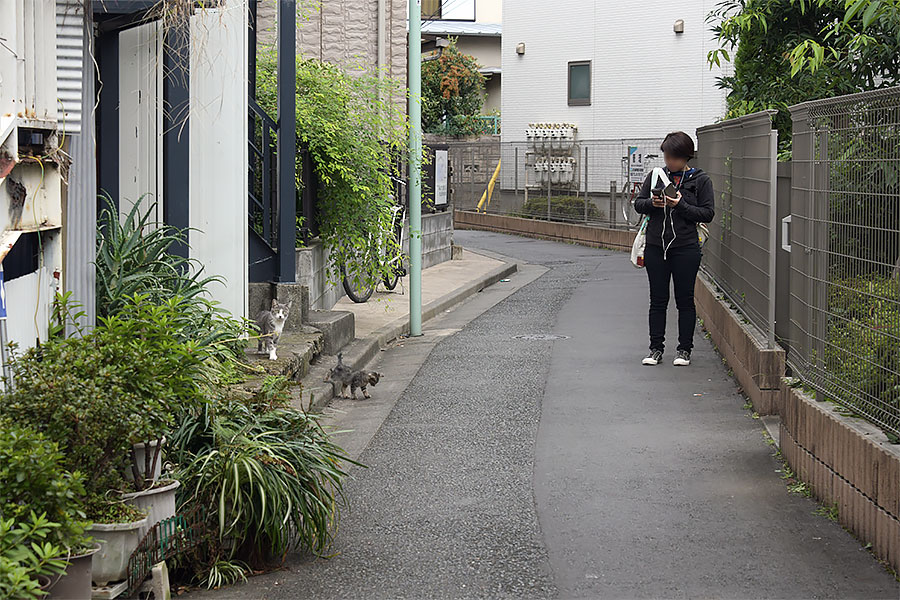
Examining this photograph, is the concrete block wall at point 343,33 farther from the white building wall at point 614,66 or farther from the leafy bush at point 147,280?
the white building wall at point 614,66

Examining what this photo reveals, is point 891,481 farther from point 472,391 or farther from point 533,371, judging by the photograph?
point 533,371

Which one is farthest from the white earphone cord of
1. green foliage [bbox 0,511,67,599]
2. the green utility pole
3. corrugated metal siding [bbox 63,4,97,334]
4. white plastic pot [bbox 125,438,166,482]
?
green foliage [bbox 0,511,67,599]

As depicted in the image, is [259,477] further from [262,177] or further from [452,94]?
[452,94]

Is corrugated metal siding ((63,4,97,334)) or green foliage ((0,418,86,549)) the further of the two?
corrugated metal siding ((63,4,97,334))

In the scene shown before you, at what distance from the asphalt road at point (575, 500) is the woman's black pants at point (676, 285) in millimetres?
324

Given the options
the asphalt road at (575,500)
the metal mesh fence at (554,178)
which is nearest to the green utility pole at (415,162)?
the asphalt road at (575,500)

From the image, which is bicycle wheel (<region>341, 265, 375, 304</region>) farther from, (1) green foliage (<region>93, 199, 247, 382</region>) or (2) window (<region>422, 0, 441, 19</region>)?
(2) window (<region>422, 0, 441, 19</region>)

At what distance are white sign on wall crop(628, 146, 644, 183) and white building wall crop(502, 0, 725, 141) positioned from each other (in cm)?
248

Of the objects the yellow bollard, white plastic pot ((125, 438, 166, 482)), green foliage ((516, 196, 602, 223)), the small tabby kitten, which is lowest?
the small tabby kitten

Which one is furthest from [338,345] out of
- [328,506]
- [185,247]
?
[328,506]

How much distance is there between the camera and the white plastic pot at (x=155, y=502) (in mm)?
4656

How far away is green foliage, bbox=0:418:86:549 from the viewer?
12.9ft

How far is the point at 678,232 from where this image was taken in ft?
32.0

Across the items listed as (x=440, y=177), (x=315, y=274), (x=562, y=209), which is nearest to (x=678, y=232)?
(x=315, y=274)
